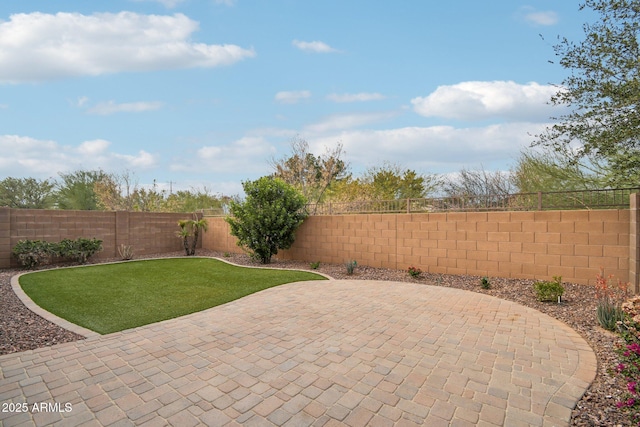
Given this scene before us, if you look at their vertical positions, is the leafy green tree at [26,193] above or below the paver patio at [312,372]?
above

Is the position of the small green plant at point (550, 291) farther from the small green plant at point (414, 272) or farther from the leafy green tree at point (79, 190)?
the leafy green tree at point (79, 190)

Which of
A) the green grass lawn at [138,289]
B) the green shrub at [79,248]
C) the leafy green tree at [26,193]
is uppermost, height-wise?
the leafy green tree at [26,193]

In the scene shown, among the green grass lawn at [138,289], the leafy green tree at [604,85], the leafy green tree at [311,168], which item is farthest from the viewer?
the leafy green tree at [311,168]

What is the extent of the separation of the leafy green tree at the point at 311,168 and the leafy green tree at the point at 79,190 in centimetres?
1420

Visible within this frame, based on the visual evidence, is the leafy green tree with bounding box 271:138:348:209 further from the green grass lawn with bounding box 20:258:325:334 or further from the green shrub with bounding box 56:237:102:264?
the green shrub with bounding box 56:237:102:264

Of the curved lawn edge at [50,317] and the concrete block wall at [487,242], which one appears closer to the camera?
the curved lawn edge at [50,317]

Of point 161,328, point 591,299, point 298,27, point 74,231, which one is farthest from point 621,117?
point 74,231

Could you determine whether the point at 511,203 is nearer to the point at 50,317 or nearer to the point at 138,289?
the point at 138,289

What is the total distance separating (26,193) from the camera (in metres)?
22.5

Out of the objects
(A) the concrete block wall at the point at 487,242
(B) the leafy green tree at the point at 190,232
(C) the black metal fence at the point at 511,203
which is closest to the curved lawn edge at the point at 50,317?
Result: (B) the leafy green tree at the point at 190,232

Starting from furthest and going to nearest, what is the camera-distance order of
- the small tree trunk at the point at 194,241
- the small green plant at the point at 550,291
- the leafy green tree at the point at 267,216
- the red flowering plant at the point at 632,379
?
the small tree trunk at the point at 194,241
the leafy green tree at the point at 267,216
the small green plant at the point at 550,291
the red flowering plant at the point at 632,379

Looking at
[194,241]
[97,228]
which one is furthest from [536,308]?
[97,228]

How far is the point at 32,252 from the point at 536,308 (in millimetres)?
13428

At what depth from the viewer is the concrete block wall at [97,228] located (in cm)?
987
